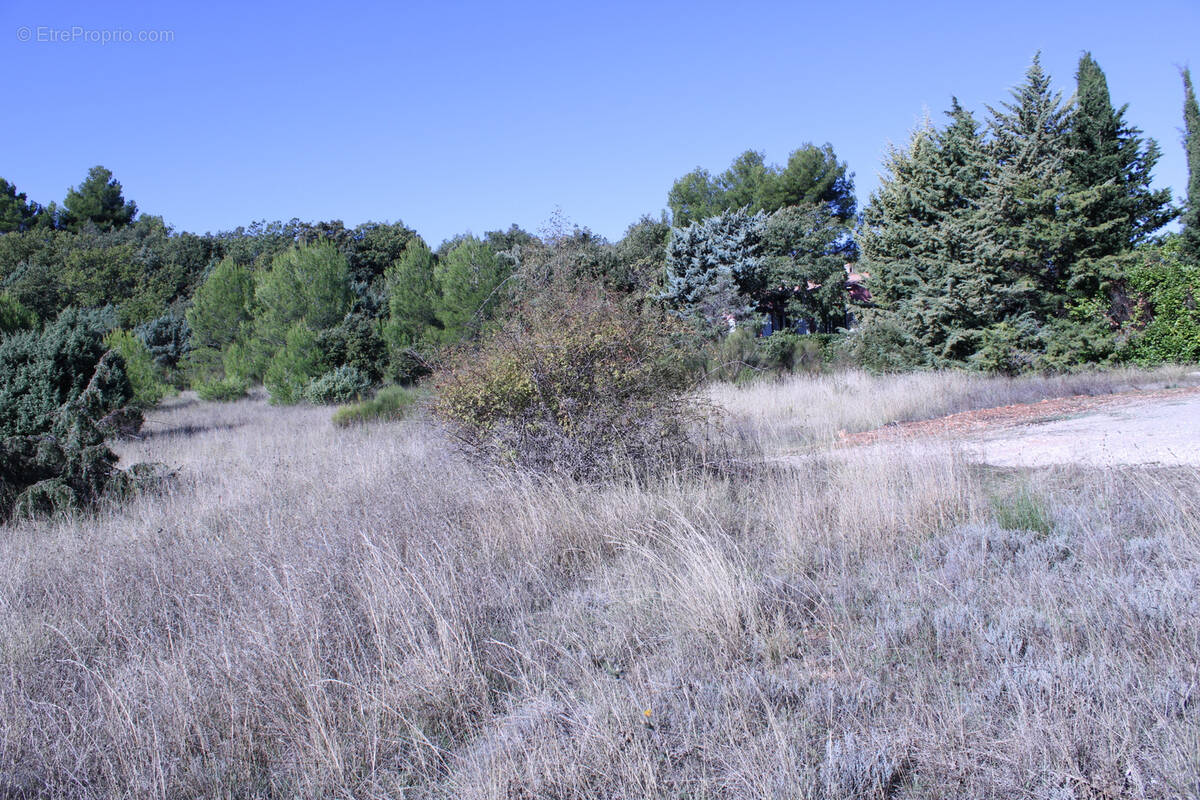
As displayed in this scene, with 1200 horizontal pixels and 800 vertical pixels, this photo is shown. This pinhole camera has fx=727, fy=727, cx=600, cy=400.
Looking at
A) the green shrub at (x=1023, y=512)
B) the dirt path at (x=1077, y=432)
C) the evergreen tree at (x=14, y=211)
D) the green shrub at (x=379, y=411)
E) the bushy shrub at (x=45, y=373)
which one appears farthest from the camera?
the evergreen tree at (x=14, y=211)

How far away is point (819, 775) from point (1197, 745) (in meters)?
1.13

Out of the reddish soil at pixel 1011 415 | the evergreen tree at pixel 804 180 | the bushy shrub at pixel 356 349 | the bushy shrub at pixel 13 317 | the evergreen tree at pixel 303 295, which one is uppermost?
the evergreen tree at pixel 804 180

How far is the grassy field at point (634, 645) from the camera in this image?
8.00 ft

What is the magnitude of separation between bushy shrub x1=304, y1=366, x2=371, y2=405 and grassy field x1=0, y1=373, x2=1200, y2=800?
1869 centimetres

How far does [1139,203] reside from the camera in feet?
54.4

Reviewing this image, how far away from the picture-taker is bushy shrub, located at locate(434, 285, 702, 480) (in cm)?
645

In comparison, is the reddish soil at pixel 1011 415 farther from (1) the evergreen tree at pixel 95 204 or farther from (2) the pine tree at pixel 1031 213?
(1) the evergreen tree at pixel 95 204

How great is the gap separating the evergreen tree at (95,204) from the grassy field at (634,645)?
63063mm

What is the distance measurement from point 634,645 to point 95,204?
6866 centimetres

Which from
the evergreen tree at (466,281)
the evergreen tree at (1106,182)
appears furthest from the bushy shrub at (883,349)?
the evergreen tree at (466,281)

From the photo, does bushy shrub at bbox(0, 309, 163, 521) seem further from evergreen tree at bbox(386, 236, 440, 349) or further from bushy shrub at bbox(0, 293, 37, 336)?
evergreen tree at bbox(386, 236, 440, 349)

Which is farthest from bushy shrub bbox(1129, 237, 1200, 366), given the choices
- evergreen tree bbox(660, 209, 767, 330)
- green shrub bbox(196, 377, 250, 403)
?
green shrub bbox(196, 377, 250, 403)

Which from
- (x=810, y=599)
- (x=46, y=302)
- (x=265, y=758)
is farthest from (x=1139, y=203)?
(x=46, y=302)

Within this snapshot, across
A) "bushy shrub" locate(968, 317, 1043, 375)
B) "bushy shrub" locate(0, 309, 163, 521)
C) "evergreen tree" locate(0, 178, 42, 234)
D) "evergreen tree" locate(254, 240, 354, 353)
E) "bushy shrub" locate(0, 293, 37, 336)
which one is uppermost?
"evergreen tree" locate(0, 178, 42, 234)
